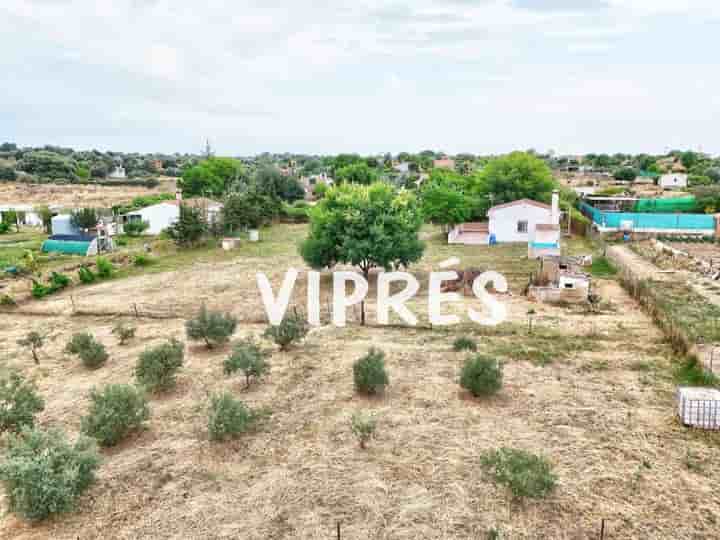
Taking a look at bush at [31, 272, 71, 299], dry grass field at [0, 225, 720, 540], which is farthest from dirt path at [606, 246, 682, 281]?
bush at [31, 272, 71, 299]

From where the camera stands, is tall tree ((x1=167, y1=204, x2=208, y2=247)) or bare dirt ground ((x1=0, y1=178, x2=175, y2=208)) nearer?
tall tree ((x1=167, y1=204, x2=208, y2=247))

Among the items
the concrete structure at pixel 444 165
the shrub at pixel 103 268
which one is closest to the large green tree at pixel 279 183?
the shrub at pixel 103 268

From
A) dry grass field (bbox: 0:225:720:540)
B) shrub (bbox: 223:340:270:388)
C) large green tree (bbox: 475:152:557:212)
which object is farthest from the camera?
large green tree (bbox: 475:152:557:212)

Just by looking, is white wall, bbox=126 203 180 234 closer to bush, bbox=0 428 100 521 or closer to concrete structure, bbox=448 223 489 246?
concrete structure, bbox=448 223 489 246

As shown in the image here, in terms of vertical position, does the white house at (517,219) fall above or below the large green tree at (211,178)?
below

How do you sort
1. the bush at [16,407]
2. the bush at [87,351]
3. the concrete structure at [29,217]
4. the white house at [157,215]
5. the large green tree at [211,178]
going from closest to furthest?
1. the bush at [16,407]
2. the bush at [87,351]
3. the white house at [157,215]
4. the concrete structure at [29,217]
5. the large green tree at [211,178]

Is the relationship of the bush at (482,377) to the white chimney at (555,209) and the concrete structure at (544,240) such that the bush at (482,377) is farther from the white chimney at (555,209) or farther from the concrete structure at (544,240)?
the white chimney at (555,209)
